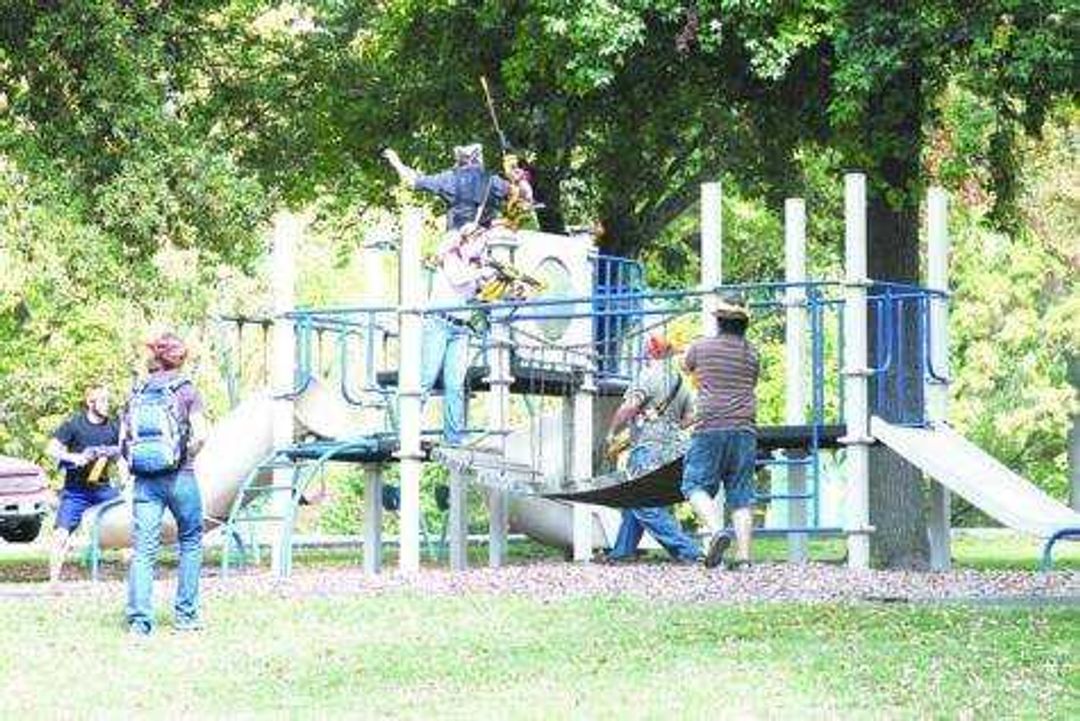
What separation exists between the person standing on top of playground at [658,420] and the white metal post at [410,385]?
167 cm

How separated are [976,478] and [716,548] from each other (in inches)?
94.2

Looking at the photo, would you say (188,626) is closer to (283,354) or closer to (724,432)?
(724,432)

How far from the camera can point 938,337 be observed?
21.6 meters

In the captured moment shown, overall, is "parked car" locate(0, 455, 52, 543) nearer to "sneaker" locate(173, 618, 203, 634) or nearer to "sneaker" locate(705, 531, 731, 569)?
"sneaker" locate(705, 531, 731, 569)

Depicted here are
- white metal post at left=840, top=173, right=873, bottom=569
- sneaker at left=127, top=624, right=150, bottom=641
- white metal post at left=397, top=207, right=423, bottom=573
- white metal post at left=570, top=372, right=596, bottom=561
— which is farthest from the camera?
white metal post at left=570, top=372, right=596, bottom=561

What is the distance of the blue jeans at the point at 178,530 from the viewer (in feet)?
47.8

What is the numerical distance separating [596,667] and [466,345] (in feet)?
30.1

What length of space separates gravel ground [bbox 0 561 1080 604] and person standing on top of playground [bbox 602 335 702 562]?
2.27 meters

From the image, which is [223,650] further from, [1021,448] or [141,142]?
[1021,448]

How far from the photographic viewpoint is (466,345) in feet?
69.7

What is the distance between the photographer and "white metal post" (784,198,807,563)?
20969 mm

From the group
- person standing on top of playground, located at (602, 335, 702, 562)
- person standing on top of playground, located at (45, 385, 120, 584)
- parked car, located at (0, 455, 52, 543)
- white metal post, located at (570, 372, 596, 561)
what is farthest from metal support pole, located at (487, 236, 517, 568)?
parked car, located at (0, 455, 52, 543)

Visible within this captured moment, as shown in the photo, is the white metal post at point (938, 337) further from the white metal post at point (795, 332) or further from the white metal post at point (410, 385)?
the white metal post at point (410, 385)

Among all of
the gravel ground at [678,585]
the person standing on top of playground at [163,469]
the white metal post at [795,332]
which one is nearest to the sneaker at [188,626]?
the person standing on top of playground at [163,469]
